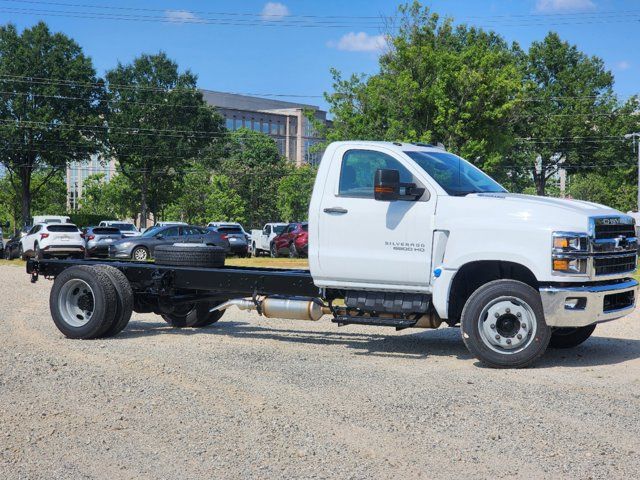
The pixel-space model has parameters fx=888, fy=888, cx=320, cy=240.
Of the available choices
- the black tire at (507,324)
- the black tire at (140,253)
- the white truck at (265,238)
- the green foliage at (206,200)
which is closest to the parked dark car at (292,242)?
the white truck at (265,238)

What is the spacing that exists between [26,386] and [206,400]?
70.5 inches

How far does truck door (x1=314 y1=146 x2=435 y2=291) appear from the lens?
9.41 metres

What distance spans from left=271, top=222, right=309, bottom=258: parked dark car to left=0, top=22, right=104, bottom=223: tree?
25.2 m

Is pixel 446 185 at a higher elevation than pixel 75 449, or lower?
higher

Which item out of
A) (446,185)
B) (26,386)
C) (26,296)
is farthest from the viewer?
(26,296)

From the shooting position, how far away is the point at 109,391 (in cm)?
770

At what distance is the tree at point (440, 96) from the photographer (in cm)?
3500

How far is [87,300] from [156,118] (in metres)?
58.1

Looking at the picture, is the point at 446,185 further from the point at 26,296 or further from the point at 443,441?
the point at 26,296

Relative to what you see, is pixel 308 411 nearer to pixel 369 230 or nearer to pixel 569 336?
pixel 369 230

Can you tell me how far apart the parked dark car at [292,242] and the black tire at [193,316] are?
27.3 m

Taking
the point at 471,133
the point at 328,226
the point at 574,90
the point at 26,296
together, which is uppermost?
the point at 574,90

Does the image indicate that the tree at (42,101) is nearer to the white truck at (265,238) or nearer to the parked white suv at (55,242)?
the white truck at (265,238)

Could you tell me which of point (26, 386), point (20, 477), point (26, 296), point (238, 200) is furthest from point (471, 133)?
point (238, 200)
